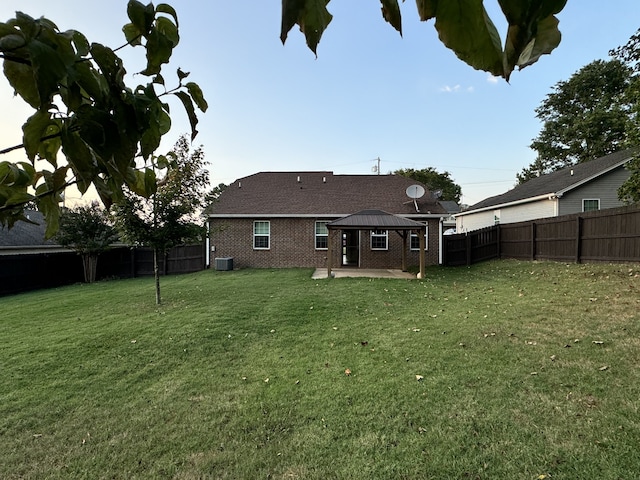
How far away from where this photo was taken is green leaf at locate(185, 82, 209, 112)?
0.79 m

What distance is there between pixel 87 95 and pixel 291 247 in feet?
57.4

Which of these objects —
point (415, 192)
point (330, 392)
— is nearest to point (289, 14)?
point (330, 392)

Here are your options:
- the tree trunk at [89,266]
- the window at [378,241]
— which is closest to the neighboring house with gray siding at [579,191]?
the window at [378,241]

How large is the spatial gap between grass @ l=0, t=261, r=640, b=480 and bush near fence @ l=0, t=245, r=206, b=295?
26.5 feet

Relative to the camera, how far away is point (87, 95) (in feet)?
1.88

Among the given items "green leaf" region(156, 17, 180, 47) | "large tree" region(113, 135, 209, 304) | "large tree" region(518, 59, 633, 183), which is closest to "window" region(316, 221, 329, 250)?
"large tree" region(113, 135, 209, 304)

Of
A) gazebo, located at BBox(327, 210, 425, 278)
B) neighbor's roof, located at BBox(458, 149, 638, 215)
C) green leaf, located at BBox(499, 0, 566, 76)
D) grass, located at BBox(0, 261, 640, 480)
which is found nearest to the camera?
green leaf, located at BBox(499, 0, 566, 76)

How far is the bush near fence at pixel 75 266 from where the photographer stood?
1391 cm

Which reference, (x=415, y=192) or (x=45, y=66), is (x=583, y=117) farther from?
(x=45, y=66)

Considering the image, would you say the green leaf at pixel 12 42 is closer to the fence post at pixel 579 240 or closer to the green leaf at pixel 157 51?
the green leaf at pixel 157 51

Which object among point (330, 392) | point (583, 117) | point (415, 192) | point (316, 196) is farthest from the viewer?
point (583, 117)

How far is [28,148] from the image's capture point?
59 cm

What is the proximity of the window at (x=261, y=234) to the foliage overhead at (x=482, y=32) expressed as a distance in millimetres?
17855

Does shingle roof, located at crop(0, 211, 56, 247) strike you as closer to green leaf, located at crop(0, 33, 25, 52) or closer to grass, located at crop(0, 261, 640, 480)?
grass, located at crop(0, 261, 640, 480)
